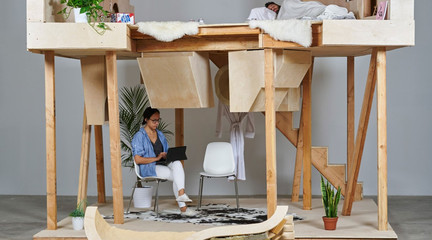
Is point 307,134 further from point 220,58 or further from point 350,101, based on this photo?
point 220,58

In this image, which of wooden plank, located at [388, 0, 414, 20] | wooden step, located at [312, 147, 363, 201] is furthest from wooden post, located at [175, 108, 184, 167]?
wooden plank, located at [388, 0, 414, 20]

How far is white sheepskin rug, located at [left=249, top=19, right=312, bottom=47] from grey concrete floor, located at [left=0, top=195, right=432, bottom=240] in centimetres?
248

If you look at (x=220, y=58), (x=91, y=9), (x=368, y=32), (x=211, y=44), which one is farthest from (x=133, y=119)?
(x=368, y=32)

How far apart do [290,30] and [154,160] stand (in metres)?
2.41

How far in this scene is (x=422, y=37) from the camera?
11250mm

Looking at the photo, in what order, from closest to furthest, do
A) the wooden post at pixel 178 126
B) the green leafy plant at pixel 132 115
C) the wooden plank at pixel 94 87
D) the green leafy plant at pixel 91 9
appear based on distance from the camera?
the green leafy plant at pixel 91 9 < the wooden plank at pixel 94 87 < the green leafy plant at pixel 132 115 < the wooden post at pixel 178 126

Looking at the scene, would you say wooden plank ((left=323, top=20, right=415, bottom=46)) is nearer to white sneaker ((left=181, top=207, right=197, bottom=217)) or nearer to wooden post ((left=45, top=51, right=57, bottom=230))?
white sneaker ((left=181, top=207, right=197, bottom=217))

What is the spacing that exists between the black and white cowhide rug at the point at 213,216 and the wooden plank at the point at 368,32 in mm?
2316

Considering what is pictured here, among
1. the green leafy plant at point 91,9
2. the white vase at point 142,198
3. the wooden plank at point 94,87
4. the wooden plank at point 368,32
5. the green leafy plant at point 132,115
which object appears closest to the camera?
the wooden plank at point 368,32

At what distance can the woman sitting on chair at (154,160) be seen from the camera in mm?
8992

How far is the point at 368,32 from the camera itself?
7699 millimetres

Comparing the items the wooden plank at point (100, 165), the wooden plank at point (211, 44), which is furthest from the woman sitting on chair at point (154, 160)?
the wooden plank at point (211, 44)

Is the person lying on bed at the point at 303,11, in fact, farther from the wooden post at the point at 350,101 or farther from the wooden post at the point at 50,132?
the wooden post at the point at 50,132

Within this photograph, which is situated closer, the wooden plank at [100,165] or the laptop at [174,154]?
the laptop at [174,154]
